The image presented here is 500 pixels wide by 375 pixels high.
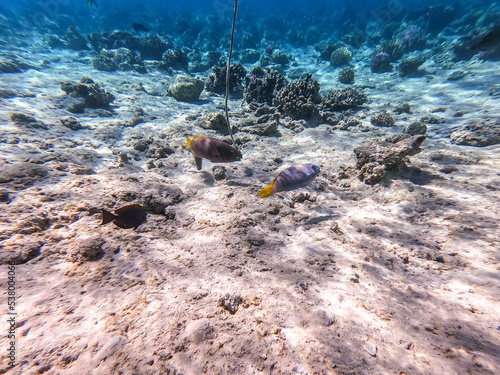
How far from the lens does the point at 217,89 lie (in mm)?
10172

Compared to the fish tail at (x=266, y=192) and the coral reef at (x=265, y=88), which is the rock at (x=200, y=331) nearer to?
the fish tail at (x=266, y=192)

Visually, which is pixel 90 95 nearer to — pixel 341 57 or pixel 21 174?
pixel 21 174

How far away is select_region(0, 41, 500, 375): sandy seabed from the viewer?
122 centimetres

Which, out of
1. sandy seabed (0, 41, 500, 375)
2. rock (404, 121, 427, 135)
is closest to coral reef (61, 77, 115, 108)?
sandy seabed (0, 41, 500, 375)

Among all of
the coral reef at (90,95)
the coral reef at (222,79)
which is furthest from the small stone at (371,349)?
the coral reef at (222,79)

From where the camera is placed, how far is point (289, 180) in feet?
7.65

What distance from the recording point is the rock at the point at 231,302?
60.8 inches

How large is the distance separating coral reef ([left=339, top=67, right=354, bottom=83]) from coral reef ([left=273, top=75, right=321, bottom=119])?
5.90 m

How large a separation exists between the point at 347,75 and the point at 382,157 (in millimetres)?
10362

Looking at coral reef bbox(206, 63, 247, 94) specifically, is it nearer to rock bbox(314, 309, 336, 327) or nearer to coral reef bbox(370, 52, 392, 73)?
coral reef bbox(370, 52, 392, 73)

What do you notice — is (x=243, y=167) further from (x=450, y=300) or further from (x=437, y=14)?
(x=437, y=14)

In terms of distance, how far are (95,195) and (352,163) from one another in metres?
4.33

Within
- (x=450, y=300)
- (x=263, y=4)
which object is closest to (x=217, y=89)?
(x=450, y=300)

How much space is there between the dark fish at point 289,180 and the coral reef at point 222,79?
8.86m
